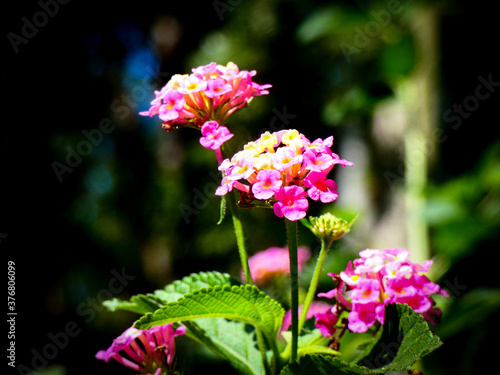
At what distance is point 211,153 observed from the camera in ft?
14.4

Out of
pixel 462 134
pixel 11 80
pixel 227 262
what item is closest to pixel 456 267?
pixel 462 134

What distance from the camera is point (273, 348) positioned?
61 centimetres

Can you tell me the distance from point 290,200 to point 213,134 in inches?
6.2

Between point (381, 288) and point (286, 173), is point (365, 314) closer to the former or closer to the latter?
point (381, 288)

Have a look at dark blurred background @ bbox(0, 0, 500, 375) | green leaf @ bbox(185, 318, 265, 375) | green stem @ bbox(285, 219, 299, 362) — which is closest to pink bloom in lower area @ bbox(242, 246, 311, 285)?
dark blurred background @ bbox(0, 0, 500, 375)

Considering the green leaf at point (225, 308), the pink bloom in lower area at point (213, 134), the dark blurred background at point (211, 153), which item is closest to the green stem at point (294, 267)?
the green leaf at point (225, 308)

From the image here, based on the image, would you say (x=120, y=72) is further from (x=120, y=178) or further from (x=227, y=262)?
(x=227, y=262)

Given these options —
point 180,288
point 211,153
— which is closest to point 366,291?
point 180,288

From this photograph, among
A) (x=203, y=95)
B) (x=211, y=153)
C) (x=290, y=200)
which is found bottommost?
(x=211, y=153)

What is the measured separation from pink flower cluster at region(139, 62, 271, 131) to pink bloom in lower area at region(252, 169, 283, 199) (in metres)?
0.15

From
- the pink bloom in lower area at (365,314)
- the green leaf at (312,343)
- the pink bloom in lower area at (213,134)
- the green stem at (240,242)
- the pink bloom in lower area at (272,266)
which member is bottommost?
the pink bloom in lower area at (272,266)

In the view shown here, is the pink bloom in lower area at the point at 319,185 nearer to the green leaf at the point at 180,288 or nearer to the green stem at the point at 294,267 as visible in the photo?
the green stem at the point at 294,267

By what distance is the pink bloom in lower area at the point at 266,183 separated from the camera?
1.79 feet

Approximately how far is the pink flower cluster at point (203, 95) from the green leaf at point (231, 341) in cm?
29
